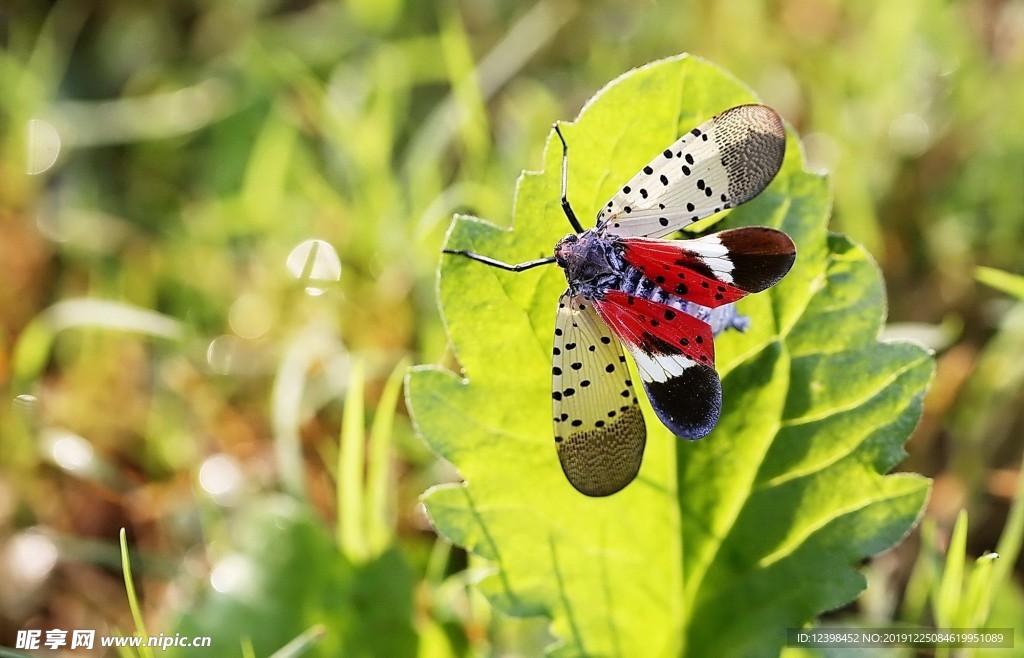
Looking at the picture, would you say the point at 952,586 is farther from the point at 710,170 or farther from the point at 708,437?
the point at 710,170

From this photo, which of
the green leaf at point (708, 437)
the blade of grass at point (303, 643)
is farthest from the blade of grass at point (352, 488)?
the green leaf at point (708, 437)

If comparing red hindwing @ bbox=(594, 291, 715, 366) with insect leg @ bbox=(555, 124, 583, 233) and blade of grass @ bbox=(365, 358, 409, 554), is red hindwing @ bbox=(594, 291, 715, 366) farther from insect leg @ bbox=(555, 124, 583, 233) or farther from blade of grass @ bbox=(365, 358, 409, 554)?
blade of grass @ bbox=(365, 358, 409, 554)

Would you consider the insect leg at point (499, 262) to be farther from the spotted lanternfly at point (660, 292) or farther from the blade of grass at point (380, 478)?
the blade of grass at point (380, 478)

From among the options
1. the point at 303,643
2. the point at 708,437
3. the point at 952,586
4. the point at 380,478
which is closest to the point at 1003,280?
the point at 952,586

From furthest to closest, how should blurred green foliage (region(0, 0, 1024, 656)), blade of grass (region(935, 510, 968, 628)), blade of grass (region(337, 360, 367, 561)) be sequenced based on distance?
blurred green foliage (region(0, 0, 1024, 656)), blade of grass (region(337, 360, 367, 561)), blade of grass (region(935, 510, 968, 628))

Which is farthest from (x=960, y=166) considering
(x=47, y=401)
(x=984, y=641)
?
(x=47, y=401)

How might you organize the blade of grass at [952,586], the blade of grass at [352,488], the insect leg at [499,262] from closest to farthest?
the insect leg at [499,262] → the blade of grass at [952,586] → the blade of grass at [352,488]

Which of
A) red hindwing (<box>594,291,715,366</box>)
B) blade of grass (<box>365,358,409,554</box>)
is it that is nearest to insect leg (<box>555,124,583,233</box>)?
red hindwing (<box>594,291,715,366</box>)
